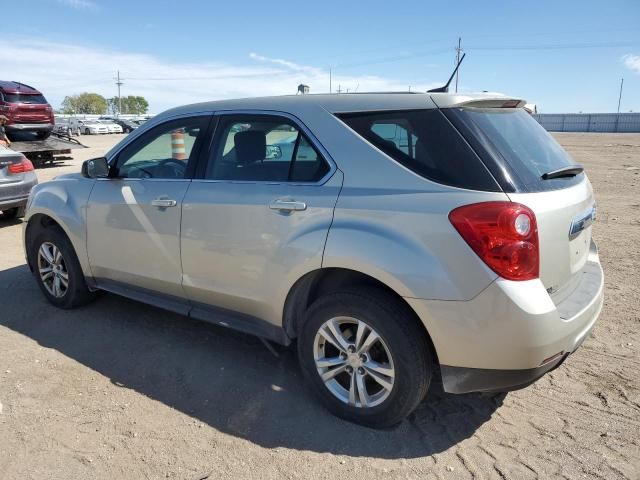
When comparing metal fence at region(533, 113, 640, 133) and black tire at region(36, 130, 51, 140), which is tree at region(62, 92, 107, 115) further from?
black tire at region(36, 130, 51, 140)

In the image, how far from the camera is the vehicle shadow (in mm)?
2787

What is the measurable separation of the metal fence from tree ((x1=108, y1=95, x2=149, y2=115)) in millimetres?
76314

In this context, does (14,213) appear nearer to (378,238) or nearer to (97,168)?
(97,168)

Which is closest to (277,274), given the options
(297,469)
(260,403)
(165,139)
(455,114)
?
(260,403)

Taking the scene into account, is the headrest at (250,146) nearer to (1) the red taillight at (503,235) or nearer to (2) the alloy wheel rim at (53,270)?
(1) the red taillight at (503,235)

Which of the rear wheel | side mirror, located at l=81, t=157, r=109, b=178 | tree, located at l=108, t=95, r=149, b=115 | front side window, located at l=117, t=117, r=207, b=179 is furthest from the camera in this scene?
tree, located at l=108, t=95, r=149, b=115

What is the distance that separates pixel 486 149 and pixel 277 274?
135cm

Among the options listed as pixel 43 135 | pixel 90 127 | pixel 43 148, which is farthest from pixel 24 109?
pixel 90 127

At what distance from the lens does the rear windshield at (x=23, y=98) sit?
1557 centimetres

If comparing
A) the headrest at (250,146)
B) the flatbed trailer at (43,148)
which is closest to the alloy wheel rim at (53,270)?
the headrest at (250,146)

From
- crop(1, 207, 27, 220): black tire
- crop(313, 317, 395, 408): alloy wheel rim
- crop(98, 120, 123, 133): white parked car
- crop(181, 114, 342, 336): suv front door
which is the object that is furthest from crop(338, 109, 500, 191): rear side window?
crop(98, 120, 123, 133): white parked car

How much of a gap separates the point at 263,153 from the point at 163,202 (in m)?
0.80

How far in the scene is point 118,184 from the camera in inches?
153

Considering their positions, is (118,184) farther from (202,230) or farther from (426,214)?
(426,214)
